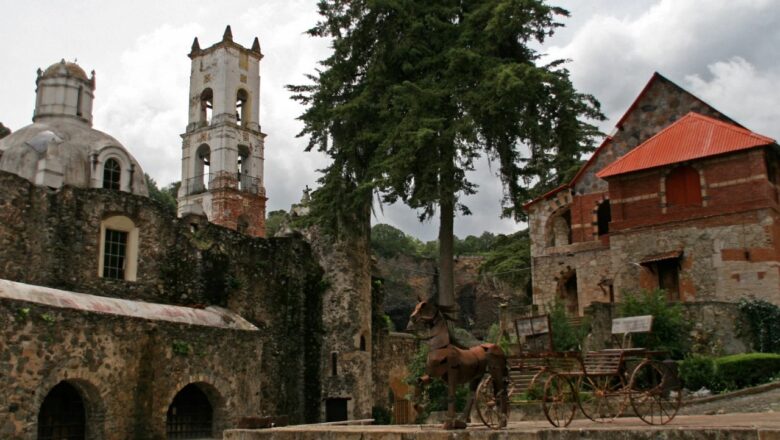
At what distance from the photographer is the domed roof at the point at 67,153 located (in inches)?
1007

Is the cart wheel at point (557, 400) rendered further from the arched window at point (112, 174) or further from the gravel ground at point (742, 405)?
the arched window at point (112, 174)

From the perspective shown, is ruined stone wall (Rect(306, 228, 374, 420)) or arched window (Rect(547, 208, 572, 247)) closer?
ruined stone wall (Rect(306, 228, 374, 420))

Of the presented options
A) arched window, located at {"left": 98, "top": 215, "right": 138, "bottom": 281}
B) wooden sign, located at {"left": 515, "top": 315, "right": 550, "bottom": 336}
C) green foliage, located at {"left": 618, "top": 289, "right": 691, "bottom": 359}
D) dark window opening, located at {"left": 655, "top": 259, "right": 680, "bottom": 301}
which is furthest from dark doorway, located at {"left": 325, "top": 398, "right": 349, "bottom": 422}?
wooden sign, located at {"left": 515, "top": 315, "right": 550, "bottom": 336}

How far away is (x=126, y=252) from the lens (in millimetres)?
24922

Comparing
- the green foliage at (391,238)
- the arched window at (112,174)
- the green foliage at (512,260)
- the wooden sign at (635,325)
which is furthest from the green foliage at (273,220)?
the wooden sign at (635,325)

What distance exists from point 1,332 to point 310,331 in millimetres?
13837

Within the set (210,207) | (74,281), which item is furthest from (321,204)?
(210,207)

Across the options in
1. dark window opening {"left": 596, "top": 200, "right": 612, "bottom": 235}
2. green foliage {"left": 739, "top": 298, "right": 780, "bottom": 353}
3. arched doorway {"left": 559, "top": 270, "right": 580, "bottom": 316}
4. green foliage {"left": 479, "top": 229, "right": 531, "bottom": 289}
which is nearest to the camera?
green foliage {"left": 739, "top": 298, "right": 780, "bottom": 353}

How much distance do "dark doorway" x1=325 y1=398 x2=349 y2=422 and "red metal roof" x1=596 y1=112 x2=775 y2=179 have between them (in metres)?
13.1

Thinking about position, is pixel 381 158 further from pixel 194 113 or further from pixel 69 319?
pixel 194 113

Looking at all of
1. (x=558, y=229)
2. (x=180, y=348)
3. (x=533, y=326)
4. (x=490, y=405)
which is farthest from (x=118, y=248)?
(x=558, y=229)

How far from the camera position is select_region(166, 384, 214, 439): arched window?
2280cm

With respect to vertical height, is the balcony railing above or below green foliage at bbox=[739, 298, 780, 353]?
above

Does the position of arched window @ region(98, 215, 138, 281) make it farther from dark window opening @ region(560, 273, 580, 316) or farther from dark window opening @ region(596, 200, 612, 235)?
dark window opening @ region(596, 200, 612, 235)
